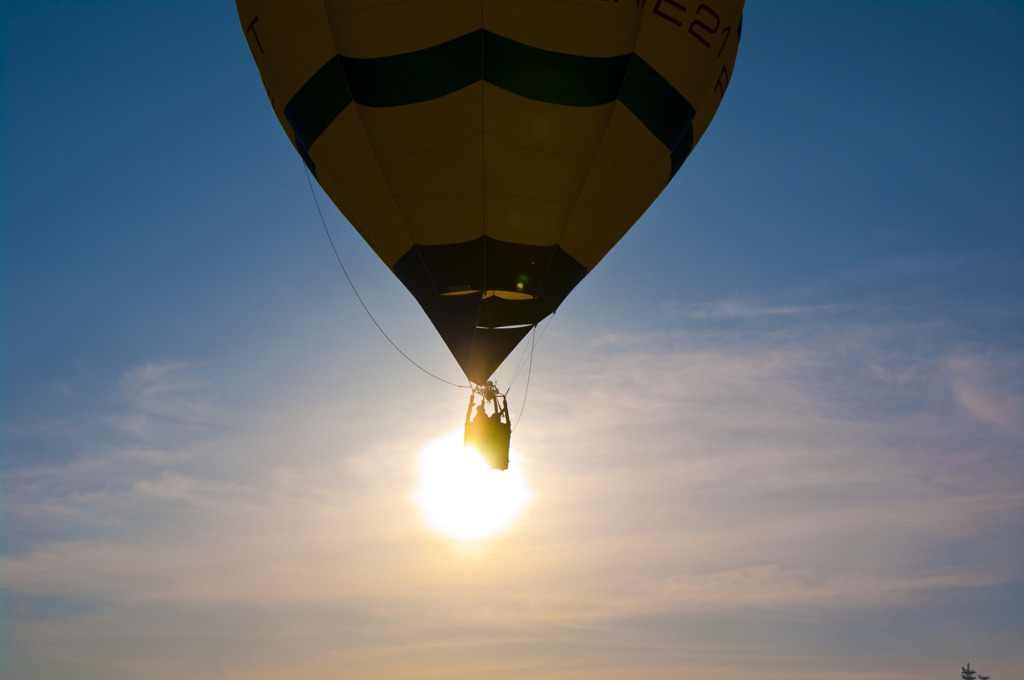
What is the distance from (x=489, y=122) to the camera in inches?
562

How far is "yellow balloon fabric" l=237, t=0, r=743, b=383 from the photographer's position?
13883 millimetres

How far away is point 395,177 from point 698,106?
531 centimetres

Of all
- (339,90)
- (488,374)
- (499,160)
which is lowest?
(488,374)

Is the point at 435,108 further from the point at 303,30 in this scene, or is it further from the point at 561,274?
the point at 561,274

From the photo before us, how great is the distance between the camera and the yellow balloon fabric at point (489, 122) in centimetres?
1388

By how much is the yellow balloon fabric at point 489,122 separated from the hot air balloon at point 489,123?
0.02m

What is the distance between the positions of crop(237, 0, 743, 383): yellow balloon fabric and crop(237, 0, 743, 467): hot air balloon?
24 mm

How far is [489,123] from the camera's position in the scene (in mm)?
14266

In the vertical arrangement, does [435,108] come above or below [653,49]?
below

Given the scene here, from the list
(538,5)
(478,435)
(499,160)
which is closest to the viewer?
(538,5)

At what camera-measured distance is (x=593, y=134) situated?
14.7 metres

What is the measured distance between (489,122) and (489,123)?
15 millimetres

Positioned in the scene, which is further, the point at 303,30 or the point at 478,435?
the point at 478,435

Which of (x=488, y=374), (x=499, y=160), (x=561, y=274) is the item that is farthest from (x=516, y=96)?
(x=488, y=374)
